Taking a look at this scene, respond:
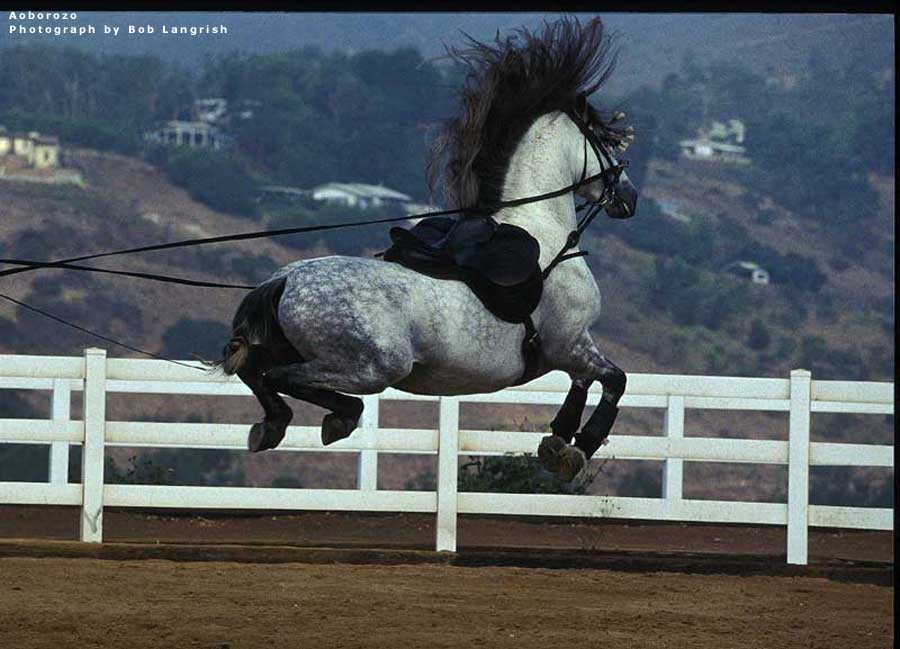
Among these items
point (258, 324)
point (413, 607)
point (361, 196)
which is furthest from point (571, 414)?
point (361, 196)

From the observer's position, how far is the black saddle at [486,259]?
6625 millimetres

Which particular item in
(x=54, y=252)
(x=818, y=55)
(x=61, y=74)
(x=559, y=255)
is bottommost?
(x=559, y=255)

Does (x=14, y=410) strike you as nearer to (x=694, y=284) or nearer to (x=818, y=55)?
(x=694, y=284)

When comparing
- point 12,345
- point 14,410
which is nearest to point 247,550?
point 14,410

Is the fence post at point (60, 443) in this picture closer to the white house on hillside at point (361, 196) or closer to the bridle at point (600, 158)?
the bridle at point (600, 158)

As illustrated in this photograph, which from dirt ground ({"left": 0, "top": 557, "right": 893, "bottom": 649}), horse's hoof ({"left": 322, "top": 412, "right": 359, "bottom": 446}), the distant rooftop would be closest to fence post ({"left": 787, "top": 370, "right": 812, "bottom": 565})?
dirt ground ({"left": 0, "top": 557, "right": 893, "bottom": 649})

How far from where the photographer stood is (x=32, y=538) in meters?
11.6

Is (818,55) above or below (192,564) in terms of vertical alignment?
above

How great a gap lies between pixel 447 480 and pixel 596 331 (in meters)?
43.2

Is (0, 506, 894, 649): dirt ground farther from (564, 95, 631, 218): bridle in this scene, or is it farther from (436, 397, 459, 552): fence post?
(564, 95, 631, 218): bridle

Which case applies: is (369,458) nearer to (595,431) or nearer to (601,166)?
(595,431)

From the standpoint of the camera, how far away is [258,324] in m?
6.68

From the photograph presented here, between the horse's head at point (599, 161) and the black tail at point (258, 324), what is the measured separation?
159 centimetres

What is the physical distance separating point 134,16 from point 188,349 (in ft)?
84.3
